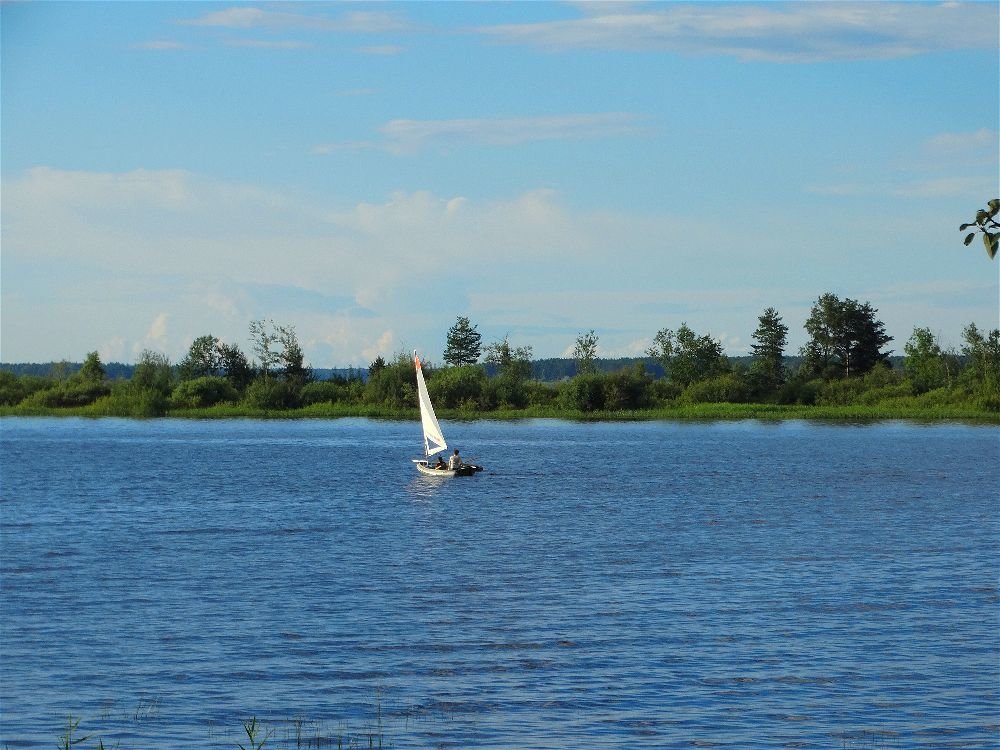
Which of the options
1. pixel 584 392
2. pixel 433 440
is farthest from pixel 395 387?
pixel 433 440

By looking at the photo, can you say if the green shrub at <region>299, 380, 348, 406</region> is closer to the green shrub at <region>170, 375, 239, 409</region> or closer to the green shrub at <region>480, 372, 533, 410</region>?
the green shrub at <region>170, 375, 239, 409</region>

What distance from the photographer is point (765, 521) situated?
4988 centimetres

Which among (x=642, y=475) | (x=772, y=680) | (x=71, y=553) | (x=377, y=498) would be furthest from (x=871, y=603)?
(x=642, y=475)

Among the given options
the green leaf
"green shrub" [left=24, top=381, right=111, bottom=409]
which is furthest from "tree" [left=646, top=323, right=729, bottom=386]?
the green leaf

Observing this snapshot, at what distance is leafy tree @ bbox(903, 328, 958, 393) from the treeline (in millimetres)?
145

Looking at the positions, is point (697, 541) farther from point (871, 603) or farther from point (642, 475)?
point (642, 475)

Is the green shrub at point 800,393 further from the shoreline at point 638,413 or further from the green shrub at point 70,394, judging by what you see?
the green shrub at point 70,394

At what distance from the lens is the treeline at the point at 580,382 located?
14350cm

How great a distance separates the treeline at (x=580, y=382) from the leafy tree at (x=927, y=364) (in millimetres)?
145

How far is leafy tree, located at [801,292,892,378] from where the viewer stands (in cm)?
16175

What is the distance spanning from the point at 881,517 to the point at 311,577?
25.2 metres

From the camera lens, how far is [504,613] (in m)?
29.9

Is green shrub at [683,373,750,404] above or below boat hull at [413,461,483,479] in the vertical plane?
above

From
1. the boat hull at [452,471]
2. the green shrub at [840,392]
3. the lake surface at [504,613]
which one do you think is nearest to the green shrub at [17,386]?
the green shrub at [840,392]
